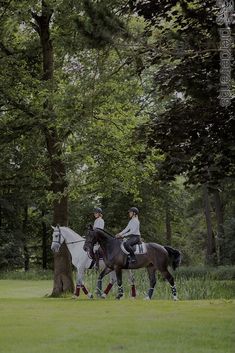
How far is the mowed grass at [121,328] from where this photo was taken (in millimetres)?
7633

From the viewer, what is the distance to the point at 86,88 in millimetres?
10180

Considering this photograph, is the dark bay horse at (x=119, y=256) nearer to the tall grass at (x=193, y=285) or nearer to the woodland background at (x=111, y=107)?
the tall grass at (x=193, y=285)

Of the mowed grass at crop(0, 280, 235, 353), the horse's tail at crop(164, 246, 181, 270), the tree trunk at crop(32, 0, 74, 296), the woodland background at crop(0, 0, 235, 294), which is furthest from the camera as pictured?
the tree trunk at crop(32, 0, 74, 296)

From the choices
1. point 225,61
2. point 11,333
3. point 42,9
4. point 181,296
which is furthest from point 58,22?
point 11,333

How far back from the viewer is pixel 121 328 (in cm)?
912

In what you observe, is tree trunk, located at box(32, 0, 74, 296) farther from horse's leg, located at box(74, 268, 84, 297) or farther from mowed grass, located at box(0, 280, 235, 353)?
mowed grass, located at box(0, 280, 235, 353)

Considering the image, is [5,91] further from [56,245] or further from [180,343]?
[180,343]

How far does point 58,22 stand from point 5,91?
2628 mm

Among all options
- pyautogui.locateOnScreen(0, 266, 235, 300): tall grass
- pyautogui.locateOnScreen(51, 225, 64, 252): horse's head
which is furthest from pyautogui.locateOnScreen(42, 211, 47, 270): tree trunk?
pyautogui.locateOnScreen(51, 225, 64, 252): horse's head

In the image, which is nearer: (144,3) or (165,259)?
(144,3)

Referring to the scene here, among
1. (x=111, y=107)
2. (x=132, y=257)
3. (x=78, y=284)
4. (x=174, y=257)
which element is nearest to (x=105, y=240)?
(x=132, y=257)

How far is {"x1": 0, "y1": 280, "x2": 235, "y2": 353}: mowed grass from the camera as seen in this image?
763cm

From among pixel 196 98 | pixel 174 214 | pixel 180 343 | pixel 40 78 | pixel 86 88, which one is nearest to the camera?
pixel 180 343

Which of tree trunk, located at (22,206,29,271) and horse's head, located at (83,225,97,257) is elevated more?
tree trunk, located at (22,206,29,271)
